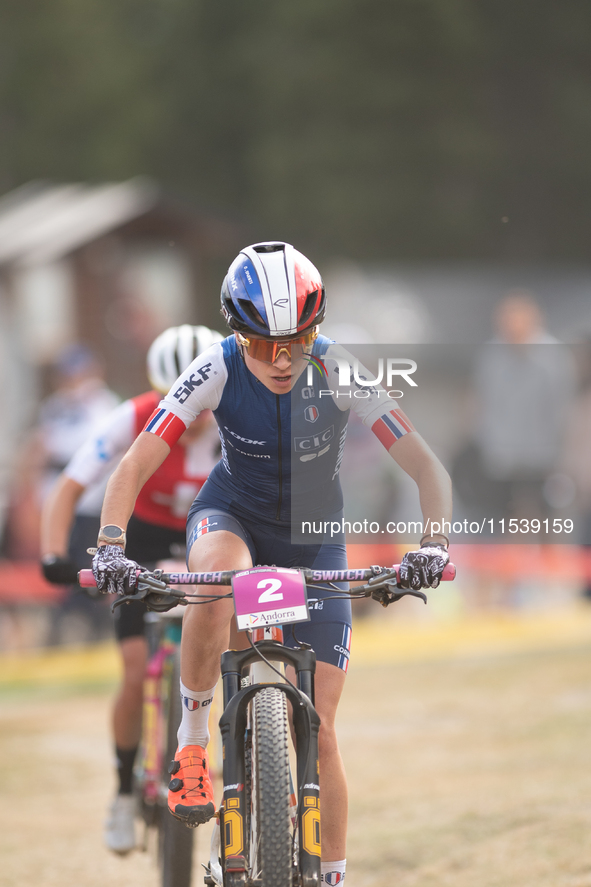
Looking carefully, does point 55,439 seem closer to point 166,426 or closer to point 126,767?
point 126,767

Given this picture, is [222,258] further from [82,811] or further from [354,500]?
[82,811]

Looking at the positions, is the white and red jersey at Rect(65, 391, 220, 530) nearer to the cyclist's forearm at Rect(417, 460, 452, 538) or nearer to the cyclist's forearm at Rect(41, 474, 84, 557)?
the cyclist's forearm at Rect(41, 474, 84, 557)

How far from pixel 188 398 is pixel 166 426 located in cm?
13

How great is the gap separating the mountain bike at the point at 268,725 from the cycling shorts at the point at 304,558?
26 centimetres

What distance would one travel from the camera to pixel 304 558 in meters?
4.39

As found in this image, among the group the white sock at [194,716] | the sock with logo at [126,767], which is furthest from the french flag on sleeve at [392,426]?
the sock with logo at [126,767]

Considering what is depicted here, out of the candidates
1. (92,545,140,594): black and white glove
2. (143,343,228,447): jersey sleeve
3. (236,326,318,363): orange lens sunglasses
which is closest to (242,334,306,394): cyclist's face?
(236,326,318,363): orange lens sunglasses

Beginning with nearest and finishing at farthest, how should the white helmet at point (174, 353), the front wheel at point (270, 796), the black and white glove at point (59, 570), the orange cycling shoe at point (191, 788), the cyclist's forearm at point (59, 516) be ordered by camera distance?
the front wheel at point (270, 796) < the orange cycling shoe at point (191, 788) < the black and white glove at point (59, 570) < the white helmet at point (174, 353) < the cyclist's forearm at point (59, 516)

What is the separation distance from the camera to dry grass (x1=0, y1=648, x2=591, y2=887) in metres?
5.77

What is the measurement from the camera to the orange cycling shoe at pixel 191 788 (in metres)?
3.92

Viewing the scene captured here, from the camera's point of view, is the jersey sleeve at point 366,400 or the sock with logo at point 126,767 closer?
the jersey sleeve at point 366,400

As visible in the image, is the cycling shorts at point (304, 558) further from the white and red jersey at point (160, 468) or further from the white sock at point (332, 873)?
the white and red jersey at point (160, 468)

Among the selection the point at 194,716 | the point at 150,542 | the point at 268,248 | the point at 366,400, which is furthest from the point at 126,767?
the point at 268,248

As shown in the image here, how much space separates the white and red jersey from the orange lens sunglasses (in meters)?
1.89
